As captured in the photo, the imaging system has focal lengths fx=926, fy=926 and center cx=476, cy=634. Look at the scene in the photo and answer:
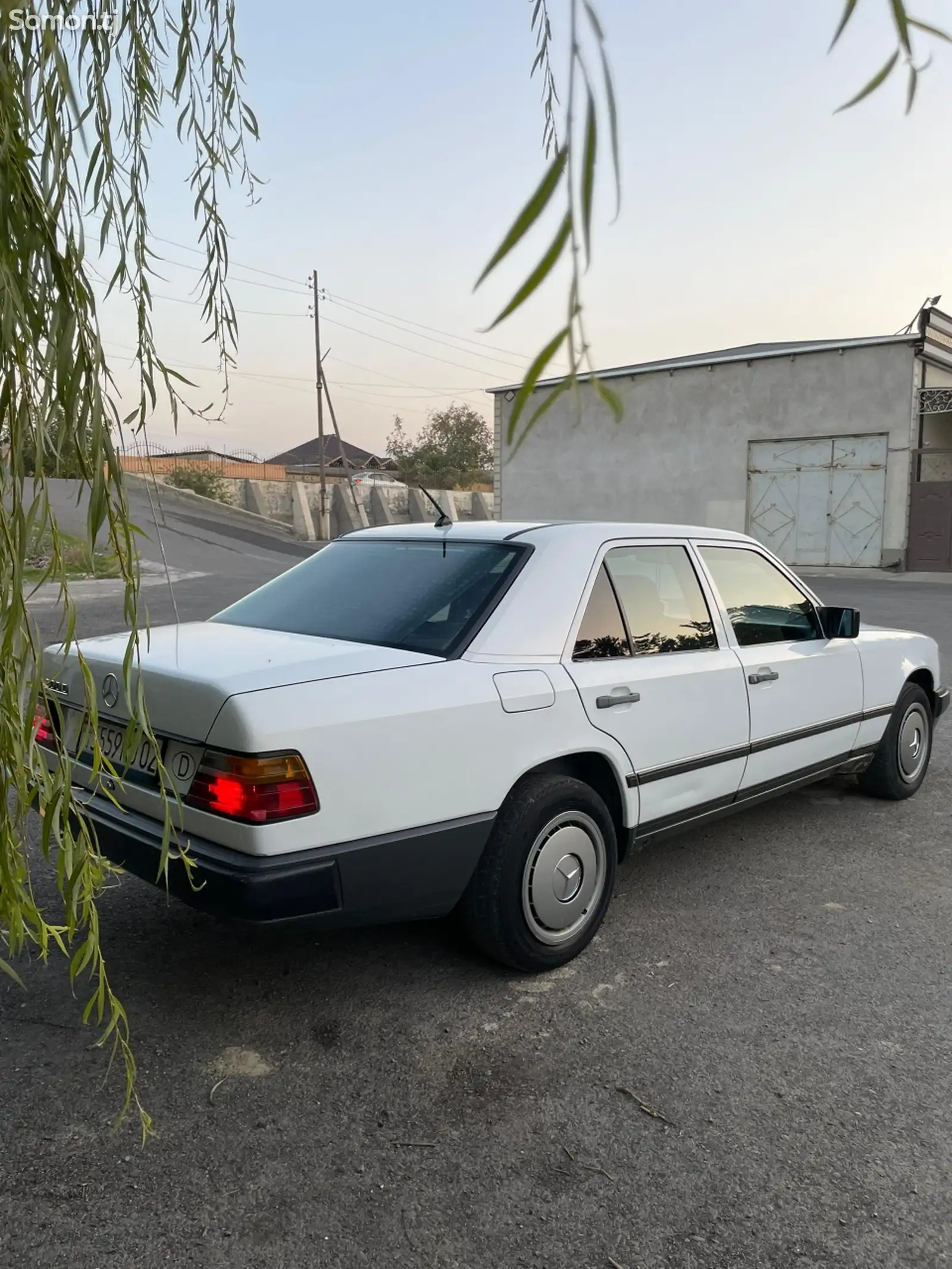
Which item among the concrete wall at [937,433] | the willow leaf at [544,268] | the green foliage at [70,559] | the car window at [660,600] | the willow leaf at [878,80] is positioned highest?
the concrete wall at [937,433]

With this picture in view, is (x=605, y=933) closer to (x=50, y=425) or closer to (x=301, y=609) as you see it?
(x=301, y=609)

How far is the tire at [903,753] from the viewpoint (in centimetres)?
505

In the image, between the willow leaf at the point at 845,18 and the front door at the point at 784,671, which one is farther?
the front door at the point at 784,671

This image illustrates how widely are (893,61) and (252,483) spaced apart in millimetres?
37931

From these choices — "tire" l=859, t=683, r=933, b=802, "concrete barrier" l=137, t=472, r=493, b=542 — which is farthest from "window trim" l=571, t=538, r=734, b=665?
"concrete barrier" l=137, t=472, r=493, b=542

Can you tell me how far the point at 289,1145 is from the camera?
2328 millimetres

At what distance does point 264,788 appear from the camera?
256 cm

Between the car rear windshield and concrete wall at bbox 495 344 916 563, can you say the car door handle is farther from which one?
concrete wall at bbox 495 344 916 563

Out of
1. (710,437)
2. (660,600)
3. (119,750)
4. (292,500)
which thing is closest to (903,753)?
(660,600)

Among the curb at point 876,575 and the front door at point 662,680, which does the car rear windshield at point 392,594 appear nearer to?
the front door at point 662,680

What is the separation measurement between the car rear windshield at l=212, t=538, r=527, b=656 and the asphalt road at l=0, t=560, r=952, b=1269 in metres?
1.16

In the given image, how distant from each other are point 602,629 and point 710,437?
2362 cm

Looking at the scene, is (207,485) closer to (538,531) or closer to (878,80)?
(538,531)

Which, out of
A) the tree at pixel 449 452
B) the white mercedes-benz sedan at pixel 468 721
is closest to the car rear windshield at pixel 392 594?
the white mercedes-benz sedan at pixel 468 721
